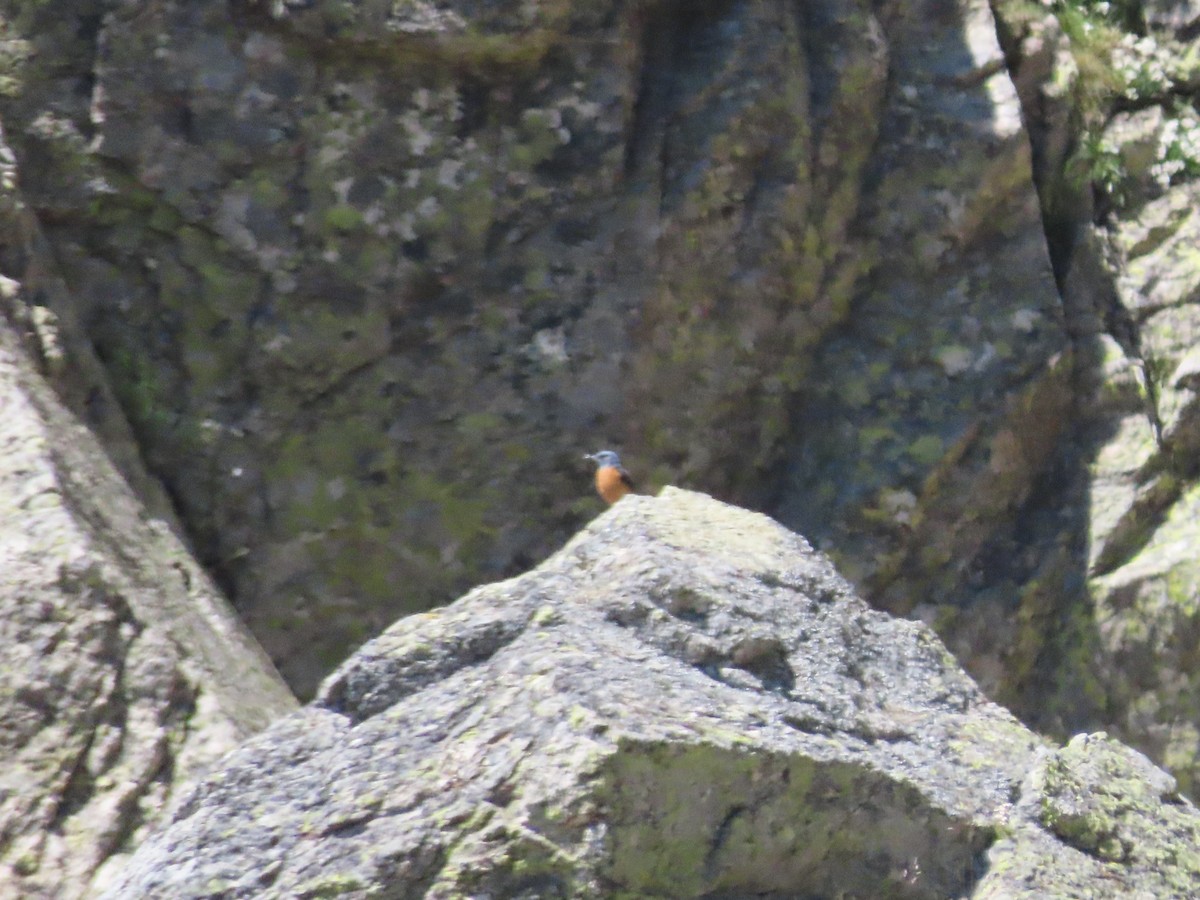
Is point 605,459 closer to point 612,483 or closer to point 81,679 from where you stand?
point 612,483

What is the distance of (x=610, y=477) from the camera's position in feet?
21.8

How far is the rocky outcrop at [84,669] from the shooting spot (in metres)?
4.06

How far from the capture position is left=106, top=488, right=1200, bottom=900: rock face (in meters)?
2.69

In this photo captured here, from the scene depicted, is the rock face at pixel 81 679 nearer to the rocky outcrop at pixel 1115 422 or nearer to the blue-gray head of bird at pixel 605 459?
the blue-gray head of bird at pixel 605 459

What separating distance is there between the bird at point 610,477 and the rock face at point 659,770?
9.02ft

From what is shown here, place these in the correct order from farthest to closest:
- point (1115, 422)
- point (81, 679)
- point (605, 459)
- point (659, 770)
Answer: point (1115, 422) < point (605, 459) < point (81, 679) < point (659, 770)

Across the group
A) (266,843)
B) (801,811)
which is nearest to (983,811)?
(801,811)

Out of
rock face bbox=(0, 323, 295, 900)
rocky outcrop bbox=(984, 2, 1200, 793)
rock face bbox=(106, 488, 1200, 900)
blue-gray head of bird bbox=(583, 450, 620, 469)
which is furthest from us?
rocky outcrop bbox=(984, 2, 1200, 793)

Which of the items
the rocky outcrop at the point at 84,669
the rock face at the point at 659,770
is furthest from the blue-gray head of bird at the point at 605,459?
the rock face at the point at 659,770

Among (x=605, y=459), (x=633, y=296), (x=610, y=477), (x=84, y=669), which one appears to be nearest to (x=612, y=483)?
(x=610, y=477)

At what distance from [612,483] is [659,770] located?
3847 millimetres

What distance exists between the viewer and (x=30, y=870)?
391cm

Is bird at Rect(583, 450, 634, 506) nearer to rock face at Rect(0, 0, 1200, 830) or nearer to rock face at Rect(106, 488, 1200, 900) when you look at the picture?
rock face at Rect(0, 0, 1200, 830)

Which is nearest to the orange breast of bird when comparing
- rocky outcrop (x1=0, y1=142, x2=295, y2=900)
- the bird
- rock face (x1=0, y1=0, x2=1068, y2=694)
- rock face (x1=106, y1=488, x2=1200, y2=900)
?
the bird
